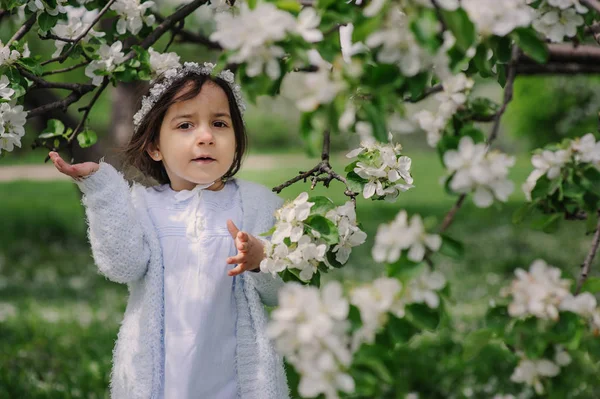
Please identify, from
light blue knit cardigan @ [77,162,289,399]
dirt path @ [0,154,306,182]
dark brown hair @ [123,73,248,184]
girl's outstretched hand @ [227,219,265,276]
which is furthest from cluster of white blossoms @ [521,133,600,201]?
dirt path @ [0,154,306,182]

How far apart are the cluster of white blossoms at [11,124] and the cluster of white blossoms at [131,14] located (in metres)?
0.47

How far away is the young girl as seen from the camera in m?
Answer: 2.18

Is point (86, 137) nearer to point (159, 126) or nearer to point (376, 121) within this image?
point (159, 126)

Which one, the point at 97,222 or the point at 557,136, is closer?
the point at 97,222

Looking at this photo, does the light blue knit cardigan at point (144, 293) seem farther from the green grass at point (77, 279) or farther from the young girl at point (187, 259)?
the green grass at point (77, 279)

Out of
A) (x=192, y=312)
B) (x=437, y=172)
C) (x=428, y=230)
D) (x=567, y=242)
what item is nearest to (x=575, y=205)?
(x=428, y=230)

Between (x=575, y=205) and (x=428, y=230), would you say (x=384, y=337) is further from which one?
(x=575, y=205)

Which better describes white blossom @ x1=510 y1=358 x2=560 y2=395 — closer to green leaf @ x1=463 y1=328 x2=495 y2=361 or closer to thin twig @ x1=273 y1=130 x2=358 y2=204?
green leaf @ x1=463 y1=328 x2=495 y2=361

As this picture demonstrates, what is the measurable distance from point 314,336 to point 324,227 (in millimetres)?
639

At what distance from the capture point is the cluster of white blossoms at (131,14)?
2.43m

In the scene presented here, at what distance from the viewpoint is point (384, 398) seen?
374 centimetres

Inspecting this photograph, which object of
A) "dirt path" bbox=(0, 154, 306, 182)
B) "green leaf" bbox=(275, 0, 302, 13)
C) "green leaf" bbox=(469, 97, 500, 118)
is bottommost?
"dirt path" bbox=(0, 154, 306, 182)

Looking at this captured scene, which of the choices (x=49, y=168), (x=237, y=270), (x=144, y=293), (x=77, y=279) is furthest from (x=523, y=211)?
(x=49, y=168)

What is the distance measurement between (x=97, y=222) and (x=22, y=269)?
575cm
